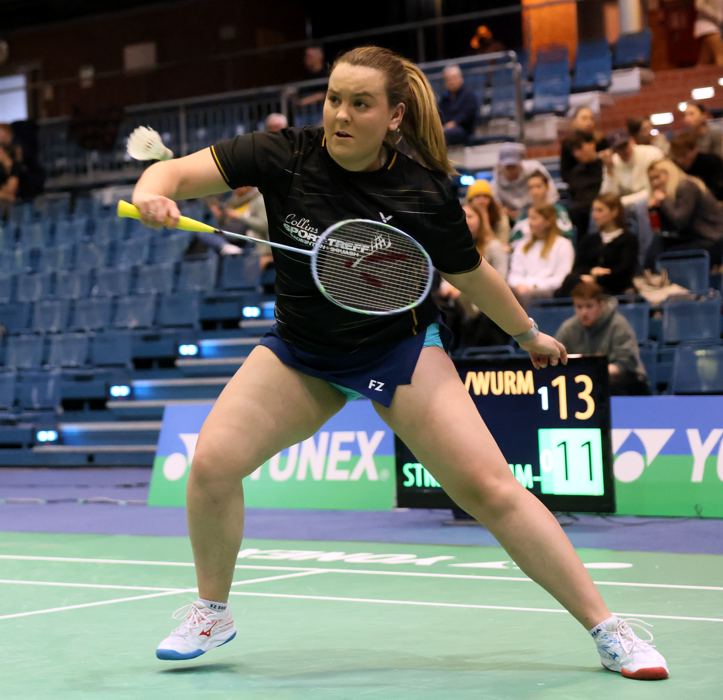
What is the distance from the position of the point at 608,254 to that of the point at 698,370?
5.30 ft

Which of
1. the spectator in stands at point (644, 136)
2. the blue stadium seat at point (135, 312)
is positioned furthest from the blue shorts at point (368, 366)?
the blue stadium seat at point (135, 312)

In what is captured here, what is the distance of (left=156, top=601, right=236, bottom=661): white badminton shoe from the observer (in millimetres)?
4215

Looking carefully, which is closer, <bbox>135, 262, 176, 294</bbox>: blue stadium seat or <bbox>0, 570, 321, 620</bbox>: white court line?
<bbox>0, 570, 321, 620</bbox>: white court line

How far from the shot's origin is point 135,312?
1553 centimetres

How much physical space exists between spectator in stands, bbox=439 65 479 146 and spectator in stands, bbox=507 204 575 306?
3626mm

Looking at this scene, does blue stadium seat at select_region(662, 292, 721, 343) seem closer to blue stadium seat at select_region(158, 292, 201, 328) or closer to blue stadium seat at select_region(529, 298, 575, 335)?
blue stadium seat at select_region(529, 298, 575, 335)

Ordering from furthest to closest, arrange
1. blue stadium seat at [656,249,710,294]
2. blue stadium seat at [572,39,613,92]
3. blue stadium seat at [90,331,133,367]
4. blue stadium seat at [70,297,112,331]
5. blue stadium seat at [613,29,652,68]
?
blue stadium seat at [613,29,652,68], blue stadium seat at [572,39,613,92], blue stadium seat at [70,297,112,331], blue stadium seat at [90,331,133,367], blue stadium seat at [656,249,710,294]

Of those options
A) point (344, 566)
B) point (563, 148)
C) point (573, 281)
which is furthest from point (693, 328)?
point (344, 566)

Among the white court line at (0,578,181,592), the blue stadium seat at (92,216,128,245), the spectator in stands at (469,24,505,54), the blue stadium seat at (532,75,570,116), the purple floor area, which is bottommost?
the purple floor area

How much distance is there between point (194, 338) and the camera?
1498 centimetres

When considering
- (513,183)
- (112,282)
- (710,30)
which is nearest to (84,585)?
(513,183)

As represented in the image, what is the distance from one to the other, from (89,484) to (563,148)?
17.4 ft

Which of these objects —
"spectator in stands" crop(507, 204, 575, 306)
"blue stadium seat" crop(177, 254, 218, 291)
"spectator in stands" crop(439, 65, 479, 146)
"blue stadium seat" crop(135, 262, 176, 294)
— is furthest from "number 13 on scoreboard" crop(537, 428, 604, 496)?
"blue stadium seat" crop(135, 262, 176, 294)

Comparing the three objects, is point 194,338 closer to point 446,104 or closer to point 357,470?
point 446,104
